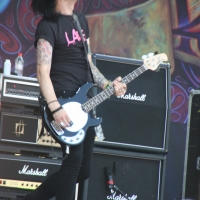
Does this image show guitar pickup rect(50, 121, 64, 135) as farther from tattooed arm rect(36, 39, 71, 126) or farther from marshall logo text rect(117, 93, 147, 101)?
marshall logo text rect(117, 93, 147, 101)

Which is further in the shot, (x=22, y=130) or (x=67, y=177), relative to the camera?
(x=22, y=130)

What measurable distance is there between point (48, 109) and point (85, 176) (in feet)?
1.80

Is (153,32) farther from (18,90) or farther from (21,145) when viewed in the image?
(21,145)

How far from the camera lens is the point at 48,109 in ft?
12.3

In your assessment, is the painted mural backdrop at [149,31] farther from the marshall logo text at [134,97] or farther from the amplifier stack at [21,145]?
the marshall logo text at [134,97]

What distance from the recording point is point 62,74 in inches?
150

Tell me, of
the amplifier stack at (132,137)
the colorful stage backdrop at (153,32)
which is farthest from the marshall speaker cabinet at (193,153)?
the colorful stage backdrop at (153,32)

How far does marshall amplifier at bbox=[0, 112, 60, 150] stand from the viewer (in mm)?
4473

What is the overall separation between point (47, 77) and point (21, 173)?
1064 millimetres

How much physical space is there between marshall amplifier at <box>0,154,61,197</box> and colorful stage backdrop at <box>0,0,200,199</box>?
1464 millimetres

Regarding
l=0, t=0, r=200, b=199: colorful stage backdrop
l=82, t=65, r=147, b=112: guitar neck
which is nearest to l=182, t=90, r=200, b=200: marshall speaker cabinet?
l=82, t=65, r=147, b=112: guitar neck

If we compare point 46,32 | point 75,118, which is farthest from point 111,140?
point 46,32

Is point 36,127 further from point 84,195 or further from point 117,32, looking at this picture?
point 117,32

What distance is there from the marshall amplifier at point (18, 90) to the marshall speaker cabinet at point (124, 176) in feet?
2.19
